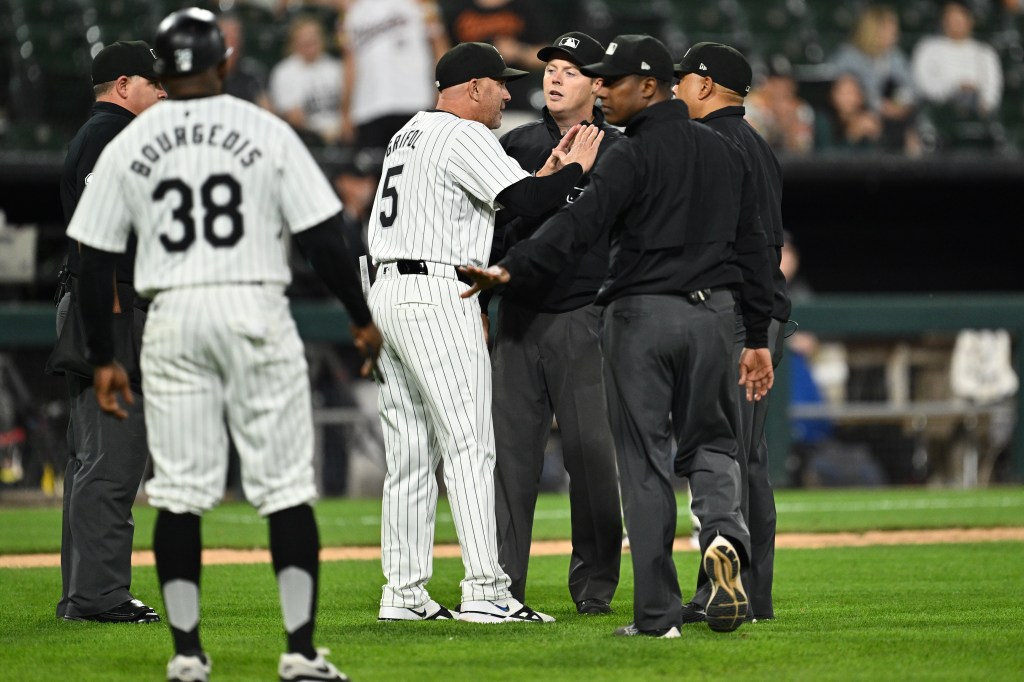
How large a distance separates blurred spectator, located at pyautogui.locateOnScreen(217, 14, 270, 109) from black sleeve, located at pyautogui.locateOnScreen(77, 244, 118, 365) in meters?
6.77

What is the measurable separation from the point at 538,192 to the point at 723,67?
914 mm

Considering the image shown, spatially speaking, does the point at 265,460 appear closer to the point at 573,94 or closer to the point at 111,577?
the point at 111,577

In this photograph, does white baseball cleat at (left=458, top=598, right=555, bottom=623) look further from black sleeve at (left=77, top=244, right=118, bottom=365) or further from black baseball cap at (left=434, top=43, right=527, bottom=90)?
black baseball cap at (left=434, top=43, right=527, bottom=90)

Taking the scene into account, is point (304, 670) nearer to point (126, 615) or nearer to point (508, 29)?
point (126, 615)

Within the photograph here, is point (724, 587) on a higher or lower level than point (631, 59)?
lower

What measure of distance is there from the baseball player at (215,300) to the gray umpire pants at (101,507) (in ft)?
5.13

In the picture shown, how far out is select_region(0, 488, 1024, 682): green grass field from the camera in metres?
4.33

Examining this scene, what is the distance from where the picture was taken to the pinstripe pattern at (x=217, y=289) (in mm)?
4043

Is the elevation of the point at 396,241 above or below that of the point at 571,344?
above

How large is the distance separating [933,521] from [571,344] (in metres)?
4.78

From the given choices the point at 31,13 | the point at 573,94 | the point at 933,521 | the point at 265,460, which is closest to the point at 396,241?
the point at 573,94

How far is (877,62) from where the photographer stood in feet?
49.1

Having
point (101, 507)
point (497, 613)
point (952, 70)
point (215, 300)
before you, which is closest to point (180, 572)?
point (215, 300)

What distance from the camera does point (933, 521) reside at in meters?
9.66
